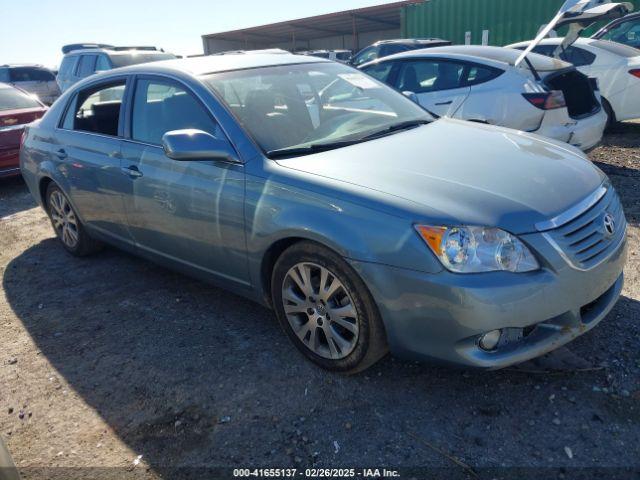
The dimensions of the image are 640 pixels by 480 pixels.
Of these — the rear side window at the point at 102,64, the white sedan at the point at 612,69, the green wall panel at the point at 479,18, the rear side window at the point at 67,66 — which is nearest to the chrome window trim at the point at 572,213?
the white sedan at the point at 612,69

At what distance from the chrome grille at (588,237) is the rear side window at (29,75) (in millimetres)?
15728

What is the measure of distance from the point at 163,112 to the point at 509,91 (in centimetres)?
360

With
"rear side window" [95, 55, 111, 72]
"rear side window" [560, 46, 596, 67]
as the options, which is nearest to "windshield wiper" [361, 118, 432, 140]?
"rear side window" [560, 46, 596, 67]

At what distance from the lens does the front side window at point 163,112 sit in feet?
10.8

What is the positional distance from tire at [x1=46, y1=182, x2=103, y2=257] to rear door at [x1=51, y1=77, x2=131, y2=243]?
0.83ft

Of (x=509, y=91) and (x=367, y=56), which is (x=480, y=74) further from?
(x=367, y=56)

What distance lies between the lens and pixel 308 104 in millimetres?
3412

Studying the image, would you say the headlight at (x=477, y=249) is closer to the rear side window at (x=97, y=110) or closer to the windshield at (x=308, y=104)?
the windshield at (x=308, y=104)

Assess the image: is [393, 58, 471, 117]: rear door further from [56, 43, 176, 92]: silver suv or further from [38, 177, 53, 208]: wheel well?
[56, 43, 176, 92]: silver suv

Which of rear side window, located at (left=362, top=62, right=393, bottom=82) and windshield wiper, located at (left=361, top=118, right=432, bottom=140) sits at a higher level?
windshield wiper, located at (left=361, top=118, right=432, bottom=140)

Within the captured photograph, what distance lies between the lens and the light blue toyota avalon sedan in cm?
230

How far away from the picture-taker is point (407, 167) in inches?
107

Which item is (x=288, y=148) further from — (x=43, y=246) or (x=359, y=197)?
(x=43, y=246)

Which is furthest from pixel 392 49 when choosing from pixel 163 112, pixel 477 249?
pixel 477 249
